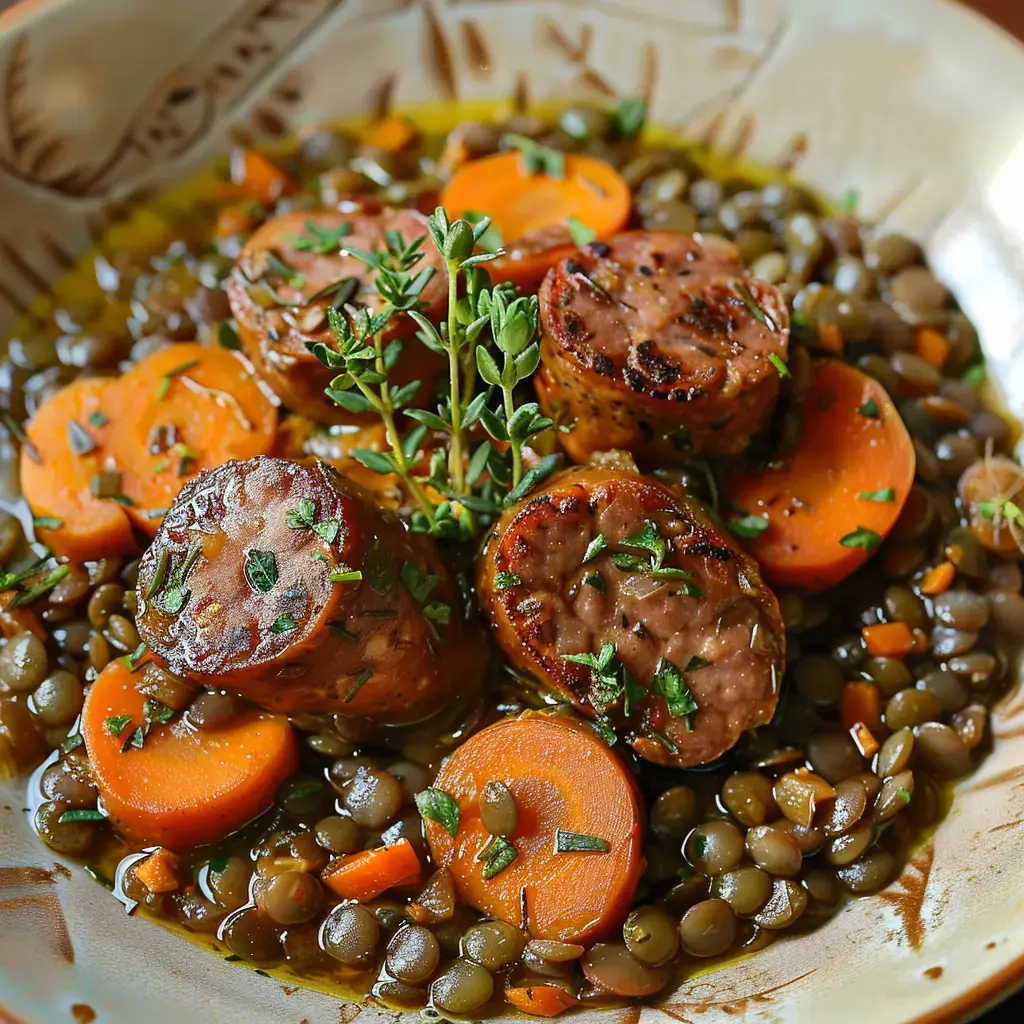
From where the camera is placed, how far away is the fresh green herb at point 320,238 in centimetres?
328

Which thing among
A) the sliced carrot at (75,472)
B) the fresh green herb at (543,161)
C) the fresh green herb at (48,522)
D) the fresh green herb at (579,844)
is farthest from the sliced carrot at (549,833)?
the fresh green herb at (543,161)

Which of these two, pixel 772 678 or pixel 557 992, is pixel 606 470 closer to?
pixel 772 678

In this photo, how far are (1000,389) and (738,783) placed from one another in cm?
181

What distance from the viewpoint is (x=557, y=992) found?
2711 mm

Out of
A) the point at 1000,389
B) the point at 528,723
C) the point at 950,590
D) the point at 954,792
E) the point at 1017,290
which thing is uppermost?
the point at 1017,290

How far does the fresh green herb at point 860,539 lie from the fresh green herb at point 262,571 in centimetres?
163

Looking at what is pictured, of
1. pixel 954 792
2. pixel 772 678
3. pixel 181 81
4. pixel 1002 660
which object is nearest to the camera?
pixel 772 678

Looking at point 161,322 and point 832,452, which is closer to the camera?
point 832,452

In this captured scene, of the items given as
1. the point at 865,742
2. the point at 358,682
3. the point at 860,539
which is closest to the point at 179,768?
the point at 358,682

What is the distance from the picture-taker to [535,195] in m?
3.96

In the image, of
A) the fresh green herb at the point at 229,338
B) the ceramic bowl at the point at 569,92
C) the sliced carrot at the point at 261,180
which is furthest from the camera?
the sliced carrot at the point at 261,180

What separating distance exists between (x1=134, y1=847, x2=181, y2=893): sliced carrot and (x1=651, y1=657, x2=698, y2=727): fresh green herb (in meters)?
1.38

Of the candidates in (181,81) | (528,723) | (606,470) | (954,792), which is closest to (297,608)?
(528,723)

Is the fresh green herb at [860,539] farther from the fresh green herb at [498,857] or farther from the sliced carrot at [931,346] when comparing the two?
the fresh green herb at [498,857]
